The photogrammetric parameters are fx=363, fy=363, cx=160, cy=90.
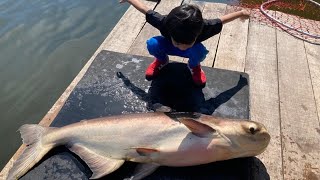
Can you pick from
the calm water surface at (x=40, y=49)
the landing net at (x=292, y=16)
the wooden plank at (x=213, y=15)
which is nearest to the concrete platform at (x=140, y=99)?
the wooden plank at (x=213, y=15)

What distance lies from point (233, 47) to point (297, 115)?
4.85 ft

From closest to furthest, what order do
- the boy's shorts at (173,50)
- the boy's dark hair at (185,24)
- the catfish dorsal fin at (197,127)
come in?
1. the catfish dorsal fin at (197,127)
2. the boy's dark hair at (185,24)
3. the boy's shorts at (173,50)

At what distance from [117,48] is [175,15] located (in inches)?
74.0

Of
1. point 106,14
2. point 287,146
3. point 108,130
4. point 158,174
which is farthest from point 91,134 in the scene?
point 106,14

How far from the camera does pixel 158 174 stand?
2.87 m

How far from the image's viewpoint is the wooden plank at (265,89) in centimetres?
342

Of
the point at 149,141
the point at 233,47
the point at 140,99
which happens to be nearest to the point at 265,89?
the point at 233,47

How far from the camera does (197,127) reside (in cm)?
282

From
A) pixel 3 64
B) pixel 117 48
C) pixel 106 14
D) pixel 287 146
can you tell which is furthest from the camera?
pixel 106 14

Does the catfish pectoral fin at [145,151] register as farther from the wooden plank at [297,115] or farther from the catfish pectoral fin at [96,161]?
the wooden plank at [297,115]

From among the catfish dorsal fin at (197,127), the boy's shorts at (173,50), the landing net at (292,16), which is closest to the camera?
the catfish dorsal fin at (197,127)

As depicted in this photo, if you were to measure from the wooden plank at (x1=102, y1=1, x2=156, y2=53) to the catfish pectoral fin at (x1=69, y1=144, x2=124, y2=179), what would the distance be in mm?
2184

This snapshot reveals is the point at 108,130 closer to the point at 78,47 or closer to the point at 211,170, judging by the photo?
the point at 211,170

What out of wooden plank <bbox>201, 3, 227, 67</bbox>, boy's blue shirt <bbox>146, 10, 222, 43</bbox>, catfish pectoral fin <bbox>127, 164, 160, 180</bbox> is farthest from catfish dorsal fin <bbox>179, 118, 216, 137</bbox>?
wooden plank <bbox>201, 3, 227, 67</bbox>
